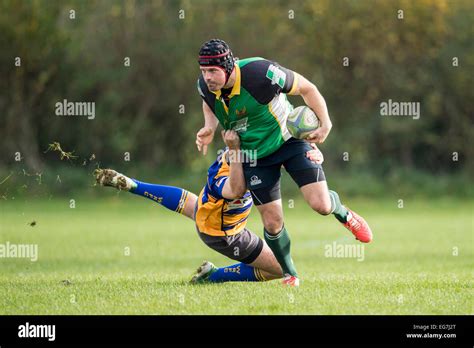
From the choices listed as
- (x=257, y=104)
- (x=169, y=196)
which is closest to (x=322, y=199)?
(x=257, y=104)

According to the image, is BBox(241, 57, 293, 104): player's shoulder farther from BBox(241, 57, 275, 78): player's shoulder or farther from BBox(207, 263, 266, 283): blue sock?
BBox(207, 263, 266, 283): blue sock

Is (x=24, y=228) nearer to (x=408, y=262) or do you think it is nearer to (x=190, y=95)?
(x=408, y=262)

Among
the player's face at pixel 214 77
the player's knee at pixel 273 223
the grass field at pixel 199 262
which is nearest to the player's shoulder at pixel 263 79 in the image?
the player's face at pixel 214 77

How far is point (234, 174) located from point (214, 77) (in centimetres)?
97

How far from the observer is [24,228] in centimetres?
2019

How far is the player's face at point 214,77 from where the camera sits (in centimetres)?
720

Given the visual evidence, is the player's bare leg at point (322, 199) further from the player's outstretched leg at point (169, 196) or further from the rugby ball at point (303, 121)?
the player's outstretched leg at point (169, 196)

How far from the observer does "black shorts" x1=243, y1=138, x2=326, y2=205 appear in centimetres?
777

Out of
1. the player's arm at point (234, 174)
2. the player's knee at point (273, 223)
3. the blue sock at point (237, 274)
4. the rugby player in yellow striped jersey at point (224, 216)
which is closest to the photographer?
the player's arm at point (234, 174)

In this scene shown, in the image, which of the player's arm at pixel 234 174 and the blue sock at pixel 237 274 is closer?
the player's arm at pixel 234 174

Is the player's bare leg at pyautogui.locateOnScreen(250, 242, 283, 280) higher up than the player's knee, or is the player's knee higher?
the player's knee

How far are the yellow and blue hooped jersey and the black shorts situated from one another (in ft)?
0.85

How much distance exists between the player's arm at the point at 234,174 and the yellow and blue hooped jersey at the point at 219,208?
0.55 feet

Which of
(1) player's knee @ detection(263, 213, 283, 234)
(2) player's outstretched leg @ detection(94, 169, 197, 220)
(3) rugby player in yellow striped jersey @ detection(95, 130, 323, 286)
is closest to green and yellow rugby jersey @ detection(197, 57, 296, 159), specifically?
(3) rugby player in yellow striped jersey @ detection(95, 130, 323, 286)
